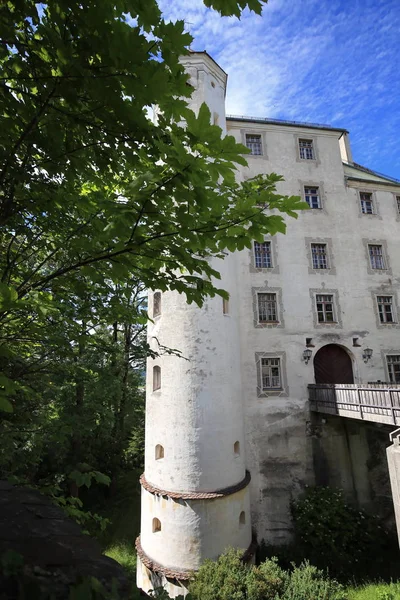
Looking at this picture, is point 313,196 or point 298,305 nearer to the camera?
point 298,305

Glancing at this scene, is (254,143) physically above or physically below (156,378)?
above

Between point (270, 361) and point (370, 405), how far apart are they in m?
5.80

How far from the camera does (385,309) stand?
1861 cm

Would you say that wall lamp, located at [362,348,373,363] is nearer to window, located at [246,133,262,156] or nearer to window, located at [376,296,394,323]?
window, located at [376,296,394,323]

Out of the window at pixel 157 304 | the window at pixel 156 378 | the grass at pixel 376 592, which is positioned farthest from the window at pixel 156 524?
the window at pixel 157 304

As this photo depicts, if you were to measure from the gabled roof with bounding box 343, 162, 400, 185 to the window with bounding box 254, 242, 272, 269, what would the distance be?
7.03 meters

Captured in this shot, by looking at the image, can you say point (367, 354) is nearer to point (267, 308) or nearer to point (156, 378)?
point (267, 308)

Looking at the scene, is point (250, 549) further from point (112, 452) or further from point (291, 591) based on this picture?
point (112, 452)

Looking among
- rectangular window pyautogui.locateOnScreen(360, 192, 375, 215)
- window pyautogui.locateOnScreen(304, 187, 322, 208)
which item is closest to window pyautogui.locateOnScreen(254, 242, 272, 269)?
window pyautogui.locateOnScreen(304, 187, 322, 208)

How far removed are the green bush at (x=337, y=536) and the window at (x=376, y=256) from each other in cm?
1186

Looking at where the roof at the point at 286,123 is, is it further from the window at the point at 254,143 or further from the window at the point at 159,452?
the window at the point at 159,452

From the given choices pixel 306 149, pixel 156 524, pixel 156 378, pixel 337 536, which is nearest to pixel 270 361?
pixel 156 378

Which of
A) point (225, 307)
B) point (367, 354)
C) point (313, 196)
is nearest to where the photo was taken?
point (225, 307)

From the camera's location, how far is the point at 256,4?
7.17ft
